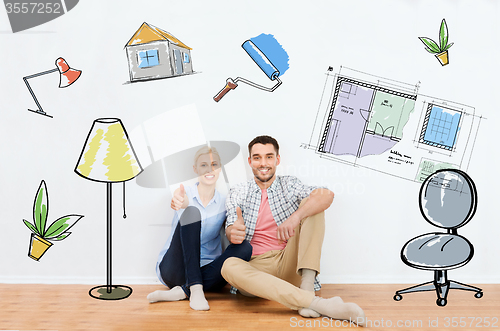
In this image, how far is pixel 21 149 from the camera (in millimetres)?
2355

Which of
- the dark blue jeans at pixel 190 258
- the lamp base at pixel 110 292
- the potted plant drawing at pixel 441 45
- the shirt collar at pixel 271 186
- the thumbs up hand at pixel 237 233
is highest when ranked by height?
the potted plant drawing at pixel 441 45

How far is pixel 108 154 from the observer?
7.06 feet

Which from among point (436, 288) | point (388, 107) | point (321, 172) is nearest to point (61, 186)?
A: point (321, 172)

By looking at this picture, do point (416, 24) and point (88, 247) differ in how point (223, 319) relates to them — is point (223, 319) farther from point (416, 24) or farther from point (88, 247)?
point (416, 24)

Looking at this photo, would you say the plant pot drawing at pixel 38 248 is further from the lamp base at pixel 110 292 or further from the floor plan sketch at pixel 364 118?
the floor plan sketch at pixel 364 118

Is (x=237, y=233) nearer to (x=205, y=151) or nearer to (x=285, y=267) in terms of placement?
(x=285, y=267)

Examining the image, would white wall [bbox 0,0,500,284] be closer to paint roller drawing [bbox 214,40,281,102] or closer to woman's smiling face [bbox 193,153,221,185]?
Answer: paint roller drawing [bbox 214,40,281,102]

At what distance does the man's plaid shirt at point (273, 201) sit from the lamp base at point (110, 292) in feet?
1.90

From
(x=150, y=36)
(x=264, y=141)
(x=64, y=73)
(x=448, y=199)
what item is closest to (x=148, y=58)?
(x=150, y=36)

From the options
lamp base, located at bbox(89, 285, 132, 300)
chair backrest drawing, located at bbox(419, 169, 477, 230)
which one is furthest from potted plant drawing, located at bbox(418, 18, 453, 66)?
lamp base, located at bbox(89, 285, 132, 300)

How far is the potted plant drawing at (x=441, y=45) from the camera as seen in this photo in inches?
89.8

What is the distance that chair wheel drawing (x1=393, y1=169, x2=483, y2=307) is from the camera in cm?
215

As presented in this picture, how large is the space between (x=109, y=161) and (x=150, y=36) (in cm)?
75

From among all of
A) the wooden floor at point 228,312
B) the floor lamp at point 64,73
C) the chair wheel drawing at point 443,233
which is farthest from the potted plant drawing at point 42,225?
the chair wheel drawing at point 443,233
